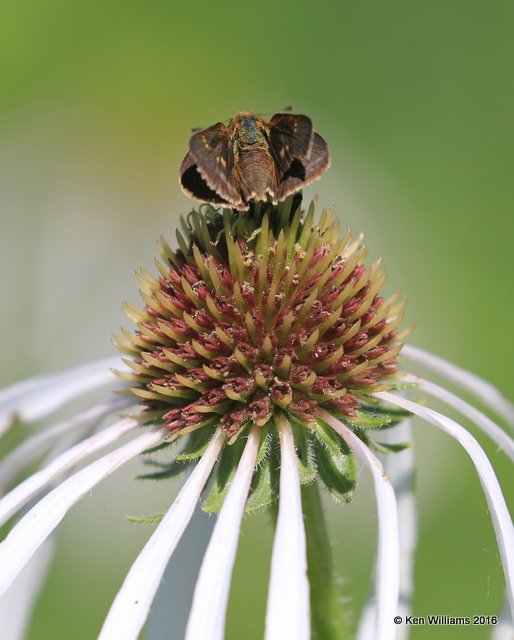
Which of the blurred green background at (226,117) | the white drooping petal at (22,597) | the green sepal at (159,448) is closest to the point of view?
the green sepal at (159,448)

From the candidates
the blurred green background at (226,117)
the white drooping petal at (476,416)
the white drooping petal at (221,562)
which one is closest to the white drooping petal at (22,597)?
the white drooping petal at (221,562)

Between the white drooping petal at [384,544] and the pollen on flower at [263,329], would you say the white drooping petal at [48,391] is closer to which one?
the pollen on flower at [263,329]

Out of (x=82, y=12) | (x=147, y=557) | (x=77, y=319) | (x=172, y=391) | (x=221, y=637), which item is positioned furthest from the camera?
(x=82, y=12)

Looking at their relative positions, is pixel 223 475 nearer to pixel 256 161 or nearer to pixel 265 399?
pixel 265 399

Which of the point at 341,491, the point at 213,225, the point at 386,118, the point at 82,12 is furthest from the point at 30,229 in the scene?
the point at 341,491

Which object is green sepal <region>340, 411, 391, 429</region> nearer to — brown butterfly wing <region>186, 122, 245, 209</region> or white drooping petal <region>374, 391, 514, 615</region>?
white drooping petal <region>374, 391, 514, 615</region>

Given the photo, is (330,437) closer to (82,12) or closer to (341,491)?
(341,491)

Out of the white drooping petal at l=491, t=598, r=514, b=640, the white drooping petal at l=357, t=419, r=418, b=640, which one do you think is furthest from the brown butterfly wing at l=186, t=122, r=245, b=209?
the white drooping petal at l=491, t=598, r=514, b=640
